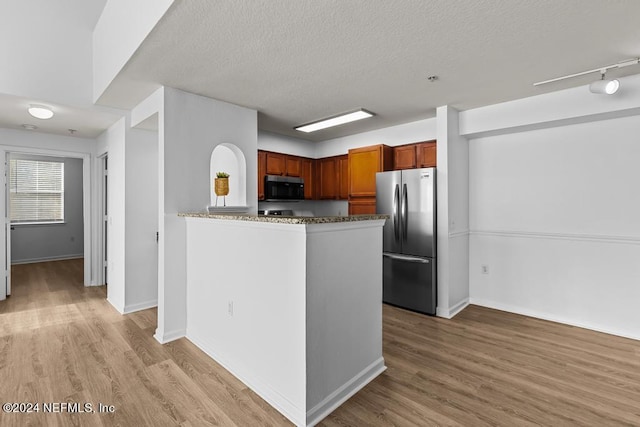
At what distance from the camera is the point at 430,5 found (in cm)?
185

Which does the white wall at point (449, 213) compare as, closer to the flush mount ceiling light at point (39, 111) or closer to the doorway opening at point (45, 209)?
the flush mount ceiling light at point (39, 111)

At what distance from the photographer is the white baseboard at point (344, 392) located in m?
1.88

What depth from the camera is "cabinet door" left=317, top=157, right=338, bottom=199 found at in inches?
215

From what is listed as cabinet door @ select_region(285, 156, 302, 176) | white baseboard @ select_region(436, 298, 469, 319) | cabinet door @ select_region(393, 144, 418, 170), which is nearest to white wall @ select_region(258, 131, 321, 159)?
cabinet door @ select_region(285, 156, 302, 176)

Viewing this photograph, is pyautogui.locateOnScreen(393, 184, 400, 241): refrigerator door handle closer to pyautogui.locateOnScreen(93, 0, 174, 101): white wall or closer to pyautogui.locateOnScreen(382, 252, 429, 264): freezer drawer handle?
pyautogui.locateOnScreen(382, 252, 429, 264): freezer drawer handle

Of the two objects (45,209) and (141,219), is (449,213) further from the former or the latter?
(45,209)

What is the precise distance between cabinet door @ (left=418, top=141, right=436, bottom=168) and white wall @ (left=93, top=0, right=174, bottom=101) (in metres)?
3.39

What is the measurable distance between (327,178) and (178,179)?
9.60 ft

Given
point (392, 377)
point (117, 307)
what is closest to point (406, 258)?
point (392, 377)

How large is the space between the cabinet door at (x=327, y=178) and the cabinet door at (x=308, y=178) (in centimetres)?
13

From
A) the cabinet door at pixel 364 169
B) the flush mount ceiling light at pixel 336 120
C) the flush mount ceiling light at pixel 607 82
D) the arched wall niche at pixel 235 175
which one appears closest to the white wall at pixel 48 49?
A: the arched wall niche at pixel 235 175

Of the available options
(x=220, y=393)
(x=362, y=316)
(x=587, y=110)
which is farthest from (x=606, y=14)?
(x=220, y=393)

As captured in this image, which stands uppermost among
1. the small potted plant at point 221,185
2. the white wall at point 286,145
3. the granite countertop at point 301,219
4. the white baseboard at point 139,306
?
the white wall at point 286,145

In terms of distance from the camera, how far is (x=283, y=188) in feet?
16.2
